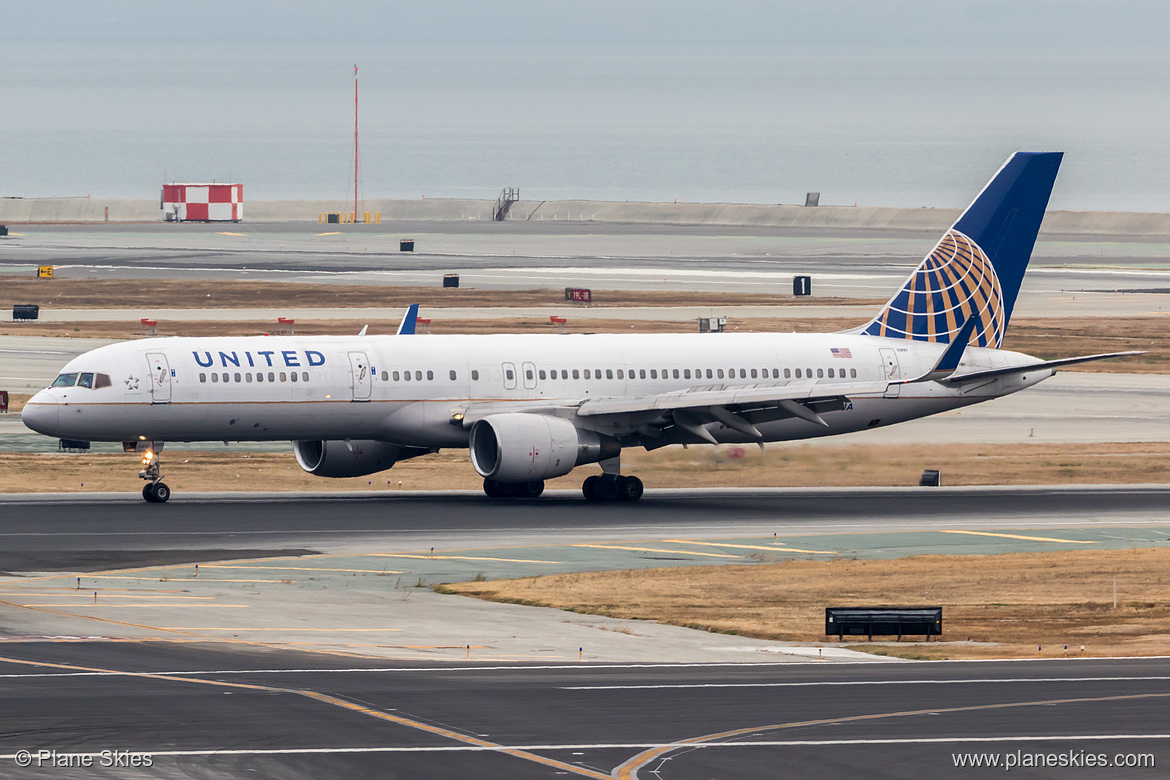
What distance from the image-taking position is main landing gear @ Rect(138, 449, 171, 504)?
5644 cm

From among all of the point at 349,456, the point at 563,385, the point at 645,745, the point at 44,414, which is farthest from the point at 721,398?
the point at 645,745

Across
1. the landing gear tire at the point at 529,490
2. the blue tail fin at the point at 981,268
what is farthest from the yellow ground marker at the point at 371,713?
the blue tail fin at the point at 981,268

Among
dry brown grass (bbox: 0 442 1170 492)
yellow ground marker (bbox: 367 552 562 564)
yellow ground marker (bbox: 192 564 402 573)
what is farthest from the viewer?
dry brown grass (bbox: 0 442 1170 492)

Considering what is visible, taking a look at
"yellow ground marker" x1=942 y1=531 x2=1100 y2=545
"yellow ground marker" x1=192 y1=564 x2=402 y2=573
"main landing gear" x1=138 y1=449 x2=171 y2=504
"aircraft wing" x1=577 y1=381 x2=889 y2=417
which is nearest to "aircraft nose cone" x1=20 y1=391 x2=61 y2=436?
"main landing gear" x1=138 y1=449 x2=171 y2=504

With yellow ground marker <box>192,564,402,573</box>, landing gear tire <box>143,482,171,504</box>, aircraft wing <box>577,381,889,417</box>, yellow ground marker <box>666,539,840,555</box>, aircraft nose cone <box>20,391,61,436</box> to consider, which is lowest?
yellow ground marker <box>192,564,402,573</box>

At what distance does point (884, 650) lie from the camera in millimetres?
34969

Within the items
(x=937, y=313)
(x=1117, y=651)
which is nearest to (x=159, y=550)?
(x=1117, y=651)

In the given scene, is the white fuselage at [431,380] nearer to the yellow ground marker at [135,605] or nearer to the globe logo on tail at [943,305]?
the globe logo on tail at [943,305]

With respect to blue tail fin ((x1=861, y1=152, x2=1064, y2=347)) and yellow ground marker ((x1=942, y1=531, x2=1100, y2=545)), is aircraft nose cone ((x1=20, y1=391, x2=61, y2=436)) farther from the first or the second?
blue tail fin ((x1=861, y1=152, x2=1064, y2=347))

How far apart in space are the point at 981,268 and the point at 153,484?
28.2 meters

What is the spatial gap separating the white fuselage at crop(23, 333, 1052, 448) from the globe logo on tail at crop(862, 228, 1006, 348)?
684mm

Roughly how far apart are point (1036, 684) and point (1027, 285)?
4776 inches

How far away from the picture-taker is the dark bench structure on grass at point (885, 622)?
36188 millimetres

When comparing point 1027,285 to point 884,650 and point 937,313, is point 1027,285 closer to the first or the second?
point 937,313
